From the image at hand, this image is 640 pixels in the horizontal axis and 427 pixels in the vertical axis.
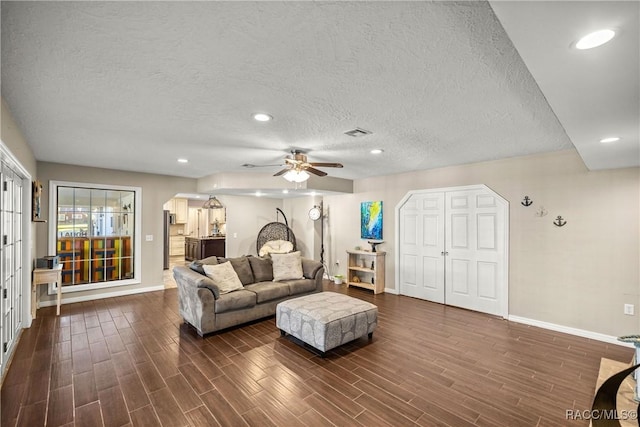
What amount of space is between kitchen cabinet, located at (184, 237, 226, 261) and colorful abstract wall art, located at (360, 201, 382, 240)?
507cm

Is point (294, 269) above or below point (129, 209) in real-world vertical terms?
below

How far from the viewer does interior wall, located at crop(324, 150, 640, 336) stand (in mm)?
3500

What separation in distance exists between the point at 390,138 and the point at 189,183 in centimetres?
492

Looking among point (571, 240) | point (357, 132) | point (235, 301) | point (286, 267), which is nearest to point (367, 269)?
point (286, 267)

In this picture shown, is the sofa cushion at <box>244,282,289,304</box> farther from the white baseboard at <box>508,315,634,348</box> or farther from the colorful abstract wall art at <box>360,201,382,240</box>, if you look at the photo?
the white baseboard at <box>508,315,634,348</box>

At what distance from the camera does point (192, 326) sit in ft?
13.3

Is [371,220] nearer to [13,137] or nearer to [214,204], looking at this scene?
[214,204]

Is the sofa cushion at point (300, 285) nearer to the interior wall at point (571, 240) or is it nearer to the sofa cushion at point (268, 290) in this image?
the sofa cushion at point (268, 290)

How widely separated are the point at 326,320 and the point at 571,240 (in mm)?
3522

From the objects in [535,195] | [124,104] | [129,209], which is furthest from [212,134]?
[535,195]

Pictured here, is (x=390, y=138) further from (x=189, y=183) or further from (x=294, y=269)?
(x=189, y=183)

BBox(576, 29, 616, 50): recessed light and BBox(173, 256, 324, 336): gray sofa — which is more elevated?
BBox(576, 29, 616, 50): recessed light

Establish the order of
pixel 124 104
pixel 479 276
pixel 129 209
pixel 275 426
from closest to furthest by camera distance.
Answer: pixel 275 426
pixel 124 104
pixel 479 276
pixel 129 209

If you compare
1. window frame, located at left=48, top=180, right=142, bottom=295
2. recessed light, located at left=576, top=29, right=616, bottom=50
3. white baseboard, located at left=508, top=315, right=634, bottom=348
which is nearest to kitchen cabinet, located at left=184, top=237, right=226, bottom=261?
window frame, located at left=48, top=180, right=142, bottom=295
